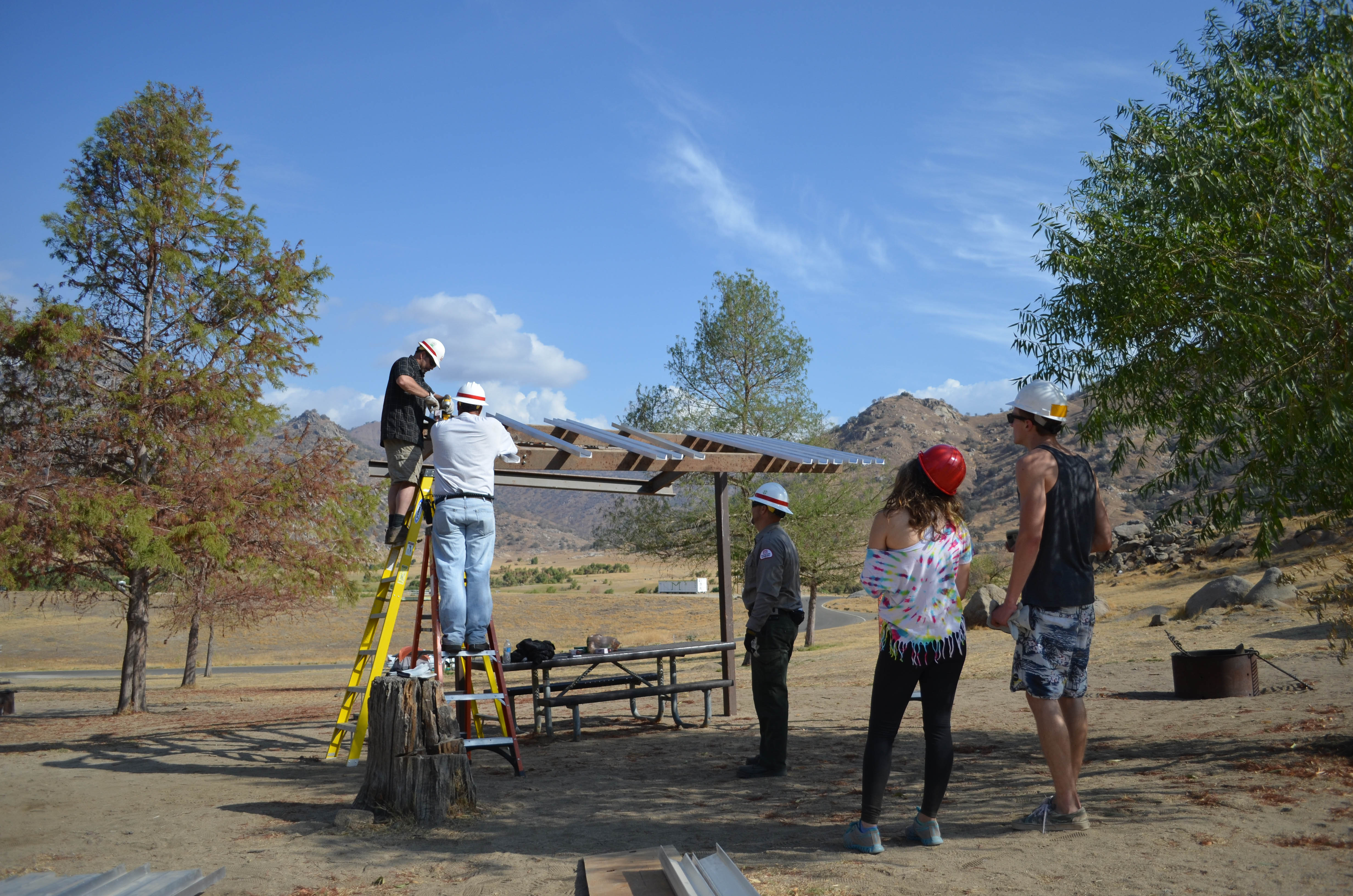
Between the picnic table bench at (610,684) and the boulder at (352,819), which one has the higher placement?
the picnic table bench at (610,684)

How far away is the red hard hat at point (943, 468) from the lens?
442 cm

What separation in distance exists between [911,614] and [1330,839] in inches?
85.3

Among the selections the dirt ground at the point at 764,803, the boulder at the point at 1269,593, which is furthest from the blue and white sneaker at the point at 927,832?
the boulder at the point at 1269,593

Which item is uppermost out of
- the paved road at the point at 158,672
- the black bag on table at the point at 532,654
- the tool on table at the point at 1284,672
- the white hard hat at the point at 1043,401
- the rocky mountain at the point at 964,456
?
the rocky mountain at the point at 964,456

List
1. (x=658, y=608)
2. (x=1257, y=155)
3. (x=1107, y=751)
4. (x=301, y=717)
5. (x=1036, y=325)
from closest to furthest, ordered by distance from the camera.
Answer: (x=1257, y=155), (x=1107, y=751), (x=1036, y=325), (x=301, y=717), (x=658, y=608)

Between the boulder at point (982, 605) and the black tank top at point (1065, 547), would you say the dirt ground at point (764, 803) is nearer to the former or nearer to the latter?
the black tank top at point (1065, 547)

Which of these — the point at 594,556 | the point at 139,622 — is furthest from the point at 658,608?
the point at 594,556

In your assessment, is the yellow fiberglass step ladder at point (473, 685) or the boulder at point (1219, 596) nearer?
the yellow fiberglass step ladder at point (473, 685)

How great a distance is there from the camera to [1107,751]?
6.87 m

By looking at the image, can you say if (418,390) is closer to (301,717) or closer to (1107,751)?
(1107,751)

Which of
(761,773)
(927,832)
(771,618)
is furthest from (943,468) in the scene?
(761,773)

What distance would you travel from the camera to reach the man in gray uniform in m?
6.50

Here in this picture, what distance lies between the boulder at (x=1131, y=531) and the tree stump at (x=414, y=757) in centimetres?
3649

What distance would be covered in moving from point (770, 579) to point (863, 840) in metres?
2.20
